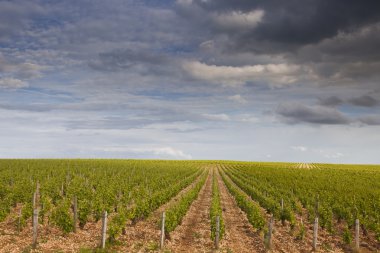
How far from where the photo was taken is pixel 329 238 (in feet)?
80.0

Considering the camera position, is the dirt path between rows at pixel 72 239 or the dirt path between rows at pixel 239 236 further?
the dirt path between rows at pixel 239 236

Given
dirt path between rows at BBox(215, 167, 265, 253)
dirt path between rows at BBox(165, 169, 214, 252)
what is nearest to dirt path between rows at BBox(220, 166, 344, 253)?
dirt path between rows at BBox(215, 167, 265, 253)

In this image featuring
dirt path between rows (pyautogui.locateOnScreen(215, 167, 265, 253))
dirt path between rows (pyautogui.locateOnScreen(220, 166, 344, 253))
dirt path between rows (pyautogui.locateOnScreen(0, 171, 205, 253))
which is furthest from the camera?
dirt path between rows (pyautogui.locateOnScreen(220, 166, 344, 253))

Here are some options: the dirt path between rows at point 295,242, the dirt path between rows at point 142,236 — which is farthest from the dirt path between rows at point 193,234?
the dirt path between rows at point 295,242

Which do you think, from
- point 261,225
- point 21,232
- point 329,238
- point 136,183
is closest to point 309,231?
point 329,238

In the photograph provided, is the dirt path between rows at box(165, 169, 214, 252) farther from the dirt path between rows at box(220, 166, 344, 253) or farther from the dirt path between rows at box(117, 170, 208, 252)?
the dirt path between rows at box(220, 166, 344, 253)

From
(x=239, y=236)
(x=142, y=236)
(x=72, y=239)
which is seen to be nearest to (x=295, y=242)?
(x=239, y=236)

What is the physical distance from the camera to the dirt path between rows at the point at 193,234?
2019 centimetres

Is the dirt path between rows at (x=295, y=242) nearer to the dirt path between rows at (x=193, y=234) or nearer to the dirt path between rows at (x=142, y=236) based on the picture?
the dirt path between rows at (x=193, y=234)

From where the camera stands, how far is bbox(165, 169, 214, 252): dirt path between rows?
2019cm

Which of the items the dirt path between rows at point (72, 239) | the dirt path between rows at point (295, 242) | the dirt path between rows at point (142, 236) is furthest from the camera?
the dirt path between rows at point (295, 242)

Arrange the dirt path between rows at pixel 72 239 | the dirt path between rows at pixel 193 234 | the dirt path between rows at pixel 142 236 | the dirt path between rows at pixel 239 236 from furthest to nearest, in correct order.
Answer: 1. the dirt path between rows at pixel 239 236
2. the dirt path between rows at pixel 193 234
3. the dirt path between rows at pixel 142 236
4. the dirt path between rows at pixel 72 239

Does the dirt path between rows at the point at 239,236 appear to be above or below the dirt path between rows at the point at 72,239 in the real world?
above

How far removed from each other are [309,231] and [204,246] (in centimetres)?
994
